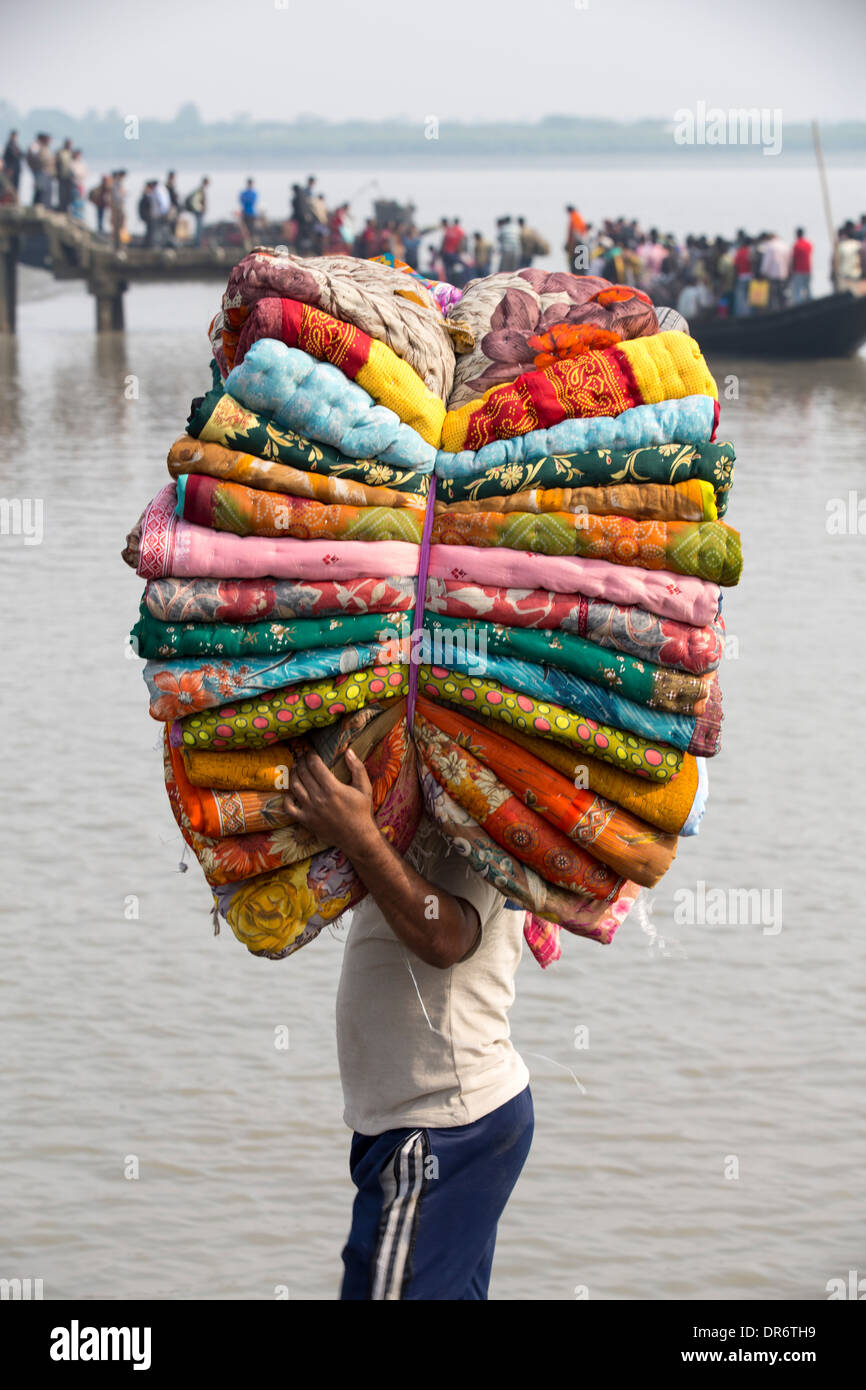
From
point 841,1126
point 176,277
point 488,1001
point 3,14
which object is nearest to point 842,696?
point 841,1126

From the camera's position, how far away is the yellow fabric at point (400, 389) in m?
2.68

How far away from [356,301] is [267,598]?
443mm

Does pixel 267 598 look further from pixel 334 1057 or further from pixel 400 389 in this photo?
pixel 334 1057

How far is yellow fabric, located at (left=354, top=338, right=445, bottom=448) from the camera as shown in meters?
2.68

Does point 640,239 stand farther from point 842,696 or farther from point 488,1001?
point 488,1001

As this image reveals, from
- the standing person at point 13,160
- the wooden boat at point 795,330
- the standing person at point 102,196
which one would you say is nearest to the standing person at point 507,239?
the wooden boat at point 795,330

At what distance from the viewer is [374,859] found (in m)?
2.69

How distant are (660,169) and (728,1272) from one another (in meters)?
159

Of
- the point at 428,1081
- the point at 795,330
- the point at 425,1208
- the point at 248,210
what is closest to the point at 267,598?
the point at 428,1081

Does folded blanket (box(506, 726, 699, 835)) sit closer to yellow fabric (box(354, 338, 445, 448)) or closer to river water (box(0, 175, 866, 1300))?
river water (box(0, 175, 866, 1300))

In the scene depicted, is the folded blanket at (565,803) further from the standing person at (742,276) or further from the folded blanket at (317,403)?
the standing person at (742,276)

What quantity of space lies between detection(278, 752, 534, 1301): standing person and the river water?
0.56 feet

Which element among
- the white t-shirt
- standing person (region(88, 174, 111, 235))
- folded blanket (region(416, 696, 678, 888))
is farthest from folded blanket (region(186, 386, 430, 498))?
standing person (region(88, 174, 111, 235))

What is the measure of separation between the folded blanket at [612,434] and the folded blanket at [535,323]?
121mm
